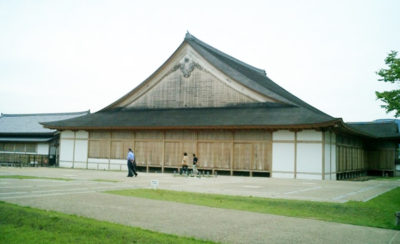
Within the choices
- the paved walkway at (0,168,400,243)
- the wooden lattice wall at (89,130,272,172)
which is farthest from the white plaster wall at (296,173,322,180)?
the paved walkway at (0,168,400,243)

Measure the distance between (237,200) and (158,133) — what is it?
18.3m

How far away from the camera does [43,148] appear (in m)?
37.3

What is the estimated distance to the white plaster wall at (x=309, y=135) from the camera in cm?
2481

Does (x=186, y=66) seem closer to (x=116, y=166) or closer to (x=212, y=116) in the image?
(x=212, y=116)

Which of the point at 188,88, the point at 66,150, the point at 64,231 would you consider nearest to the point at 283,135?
the point at 188,88

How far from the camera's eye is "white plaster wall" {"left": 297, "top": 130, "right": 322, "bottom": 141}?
24812mm

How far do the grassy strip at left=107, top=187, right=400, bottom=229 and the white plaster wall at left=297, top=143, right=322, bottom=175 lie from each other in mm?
11688

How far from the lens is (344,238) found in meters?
7.39

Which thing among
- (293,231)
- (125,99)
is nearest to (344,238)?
(293,231)

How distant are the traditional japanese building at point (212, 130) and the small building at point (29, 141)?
3339mm

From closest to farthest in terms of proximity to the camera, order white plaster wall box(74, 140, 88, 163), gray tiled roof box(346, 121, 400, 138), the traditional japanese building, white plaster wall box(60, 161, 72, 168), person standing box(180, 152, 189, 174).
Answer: the traditional japanese building < person standing box(180, 152, 189, 174) < white plaster wall box(74, 140, 88, 163) < white plaster wall box(60, 161, 72, 168) < gray tiled roof box(346, 121, 400, 138)

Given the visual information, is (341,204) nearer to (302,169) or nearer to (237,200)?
(237,200)

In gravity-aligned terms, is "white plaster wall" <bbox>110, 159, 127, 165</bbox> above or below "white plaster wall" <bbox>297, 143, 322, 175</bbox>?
below

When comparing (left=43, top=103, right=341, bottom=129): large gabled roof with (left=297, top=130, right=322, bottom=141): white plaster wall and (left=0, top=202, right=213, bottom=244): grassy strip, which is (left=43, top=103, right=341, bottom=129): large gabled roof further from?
(left=0, top=202, right=213, bottom=244): grassy strip
